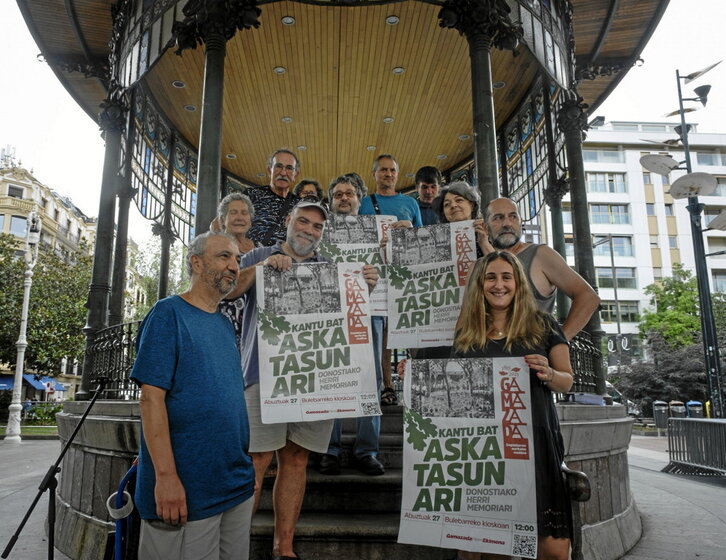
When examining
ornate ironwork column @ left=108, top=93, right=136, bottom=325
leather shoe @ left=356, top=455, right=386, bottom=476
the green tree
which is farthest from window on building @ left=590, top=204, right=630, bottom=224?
leather shoe @ left=356, top=455, right=386, bottom=476

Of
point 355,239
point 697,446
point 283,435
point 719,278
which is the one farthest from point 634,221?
point 283,435

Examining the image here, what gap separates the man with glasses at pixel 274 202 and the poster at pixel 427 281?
168 cm

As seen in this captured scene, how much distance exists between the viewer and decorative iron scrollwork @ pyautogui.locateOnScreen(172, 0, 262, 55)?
24.8 ft

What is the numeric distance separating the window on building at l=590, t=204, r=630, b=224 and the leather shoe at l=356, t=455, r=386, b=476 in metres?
62.2

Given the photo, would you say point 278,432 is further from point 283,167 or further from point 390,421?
point 283,167

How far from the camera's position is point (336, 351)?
10.9ft

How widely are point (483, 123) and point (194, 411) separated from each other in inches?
240

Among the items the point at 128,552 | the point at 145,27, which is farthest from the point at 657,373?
the point at 128,552

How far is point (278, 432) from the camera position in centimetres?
329

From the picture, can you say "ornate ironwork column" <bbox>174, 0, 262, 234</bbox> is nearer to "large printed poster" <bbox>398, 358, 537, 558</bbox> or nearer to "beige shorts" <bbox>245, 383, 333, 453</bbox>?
"beige shorts" <bbox>245, 383, 333, 453</bbox>

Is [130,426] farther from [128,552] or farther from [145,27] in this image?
[145,27]

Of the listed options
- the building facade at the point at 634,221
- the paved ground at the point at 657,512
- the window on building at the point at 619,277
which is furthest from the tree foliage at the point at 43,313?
the window on building at the point at 619,277

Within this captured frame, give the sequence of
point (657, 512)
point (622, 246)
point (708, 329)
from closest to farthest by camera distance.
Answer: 1. point (657, 512)
2. point (708, 329)
3. point (622, 246)

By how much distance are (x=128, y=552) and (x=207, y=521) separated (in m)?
0.70
